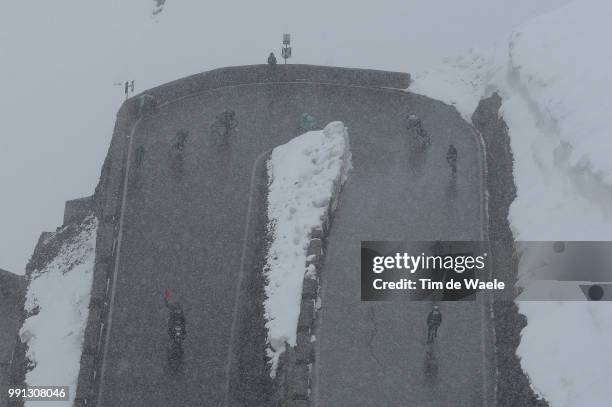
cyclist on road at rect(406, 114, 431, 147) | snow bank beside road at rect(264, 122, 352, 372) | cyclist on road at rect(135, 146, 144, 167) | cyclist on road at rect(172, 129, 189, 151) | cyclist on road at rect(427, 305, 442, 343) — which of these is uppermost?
cyclist on road at rect(406, 114, 431, 147)

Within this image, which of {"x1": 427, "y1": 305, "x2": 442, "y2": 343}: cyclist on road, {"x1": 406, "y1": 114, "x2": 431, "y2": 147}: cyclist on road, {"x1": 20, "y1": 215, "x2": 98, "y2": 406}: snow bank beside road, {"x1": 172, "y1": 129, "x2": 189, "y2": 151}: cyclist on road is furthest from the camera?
{"x1": 406, "y1": 114, "x2": 431, "y2": 147}: cyclist on road

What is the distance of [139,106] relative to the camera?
92.9 feet

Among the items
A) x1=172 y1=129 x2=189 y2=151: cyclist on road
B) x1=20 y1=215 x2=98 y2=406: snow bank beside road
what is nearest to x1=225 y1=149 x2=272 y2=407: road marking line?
x1=172 y1=129 x2=189 y2=151: cyclist on road

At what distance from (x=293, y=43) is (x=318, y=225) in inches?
891

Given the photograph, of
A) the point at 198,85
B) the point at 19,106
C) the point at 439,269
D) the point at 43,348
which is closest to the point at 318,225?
the point at 439,269

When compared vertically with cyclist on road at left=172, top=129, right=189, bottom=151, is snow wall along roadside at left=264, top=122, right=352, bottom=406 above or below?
below

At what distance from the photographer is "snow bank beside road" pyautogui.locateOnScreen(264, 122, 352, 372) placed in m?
20.3

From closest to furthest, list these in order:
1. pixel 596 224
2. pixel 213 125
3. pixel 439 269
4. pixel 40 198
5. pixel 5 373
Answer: pixel 596 224, pixel 439 269, pixel 5 373, pixel 213 125, pixel 40 198

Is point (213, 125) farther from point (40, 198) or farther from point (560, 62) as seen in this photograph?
point (40, 198)

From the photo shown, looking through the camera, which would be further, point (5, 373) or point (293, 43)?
point (293, 43)

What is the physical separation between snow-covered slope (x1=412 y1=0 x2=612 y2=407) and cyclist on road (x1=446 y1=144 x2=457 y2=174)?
1608 millimetres

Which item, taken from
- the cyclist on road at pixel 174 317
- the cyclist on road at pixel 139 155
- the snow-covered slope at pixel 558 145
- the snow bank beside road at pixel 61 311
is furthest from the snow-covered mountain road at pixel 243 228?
the snow bank beside road at pixel 61 311

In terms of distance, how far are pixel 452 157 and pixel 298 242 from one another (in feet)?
18.1

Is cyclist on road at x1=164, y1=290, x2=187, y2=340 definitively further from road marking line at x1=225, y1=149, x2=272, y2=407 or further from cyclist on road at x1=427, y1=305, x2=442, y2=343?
cyclist on road at x1=427, y1=305, x2=442, y2=343
